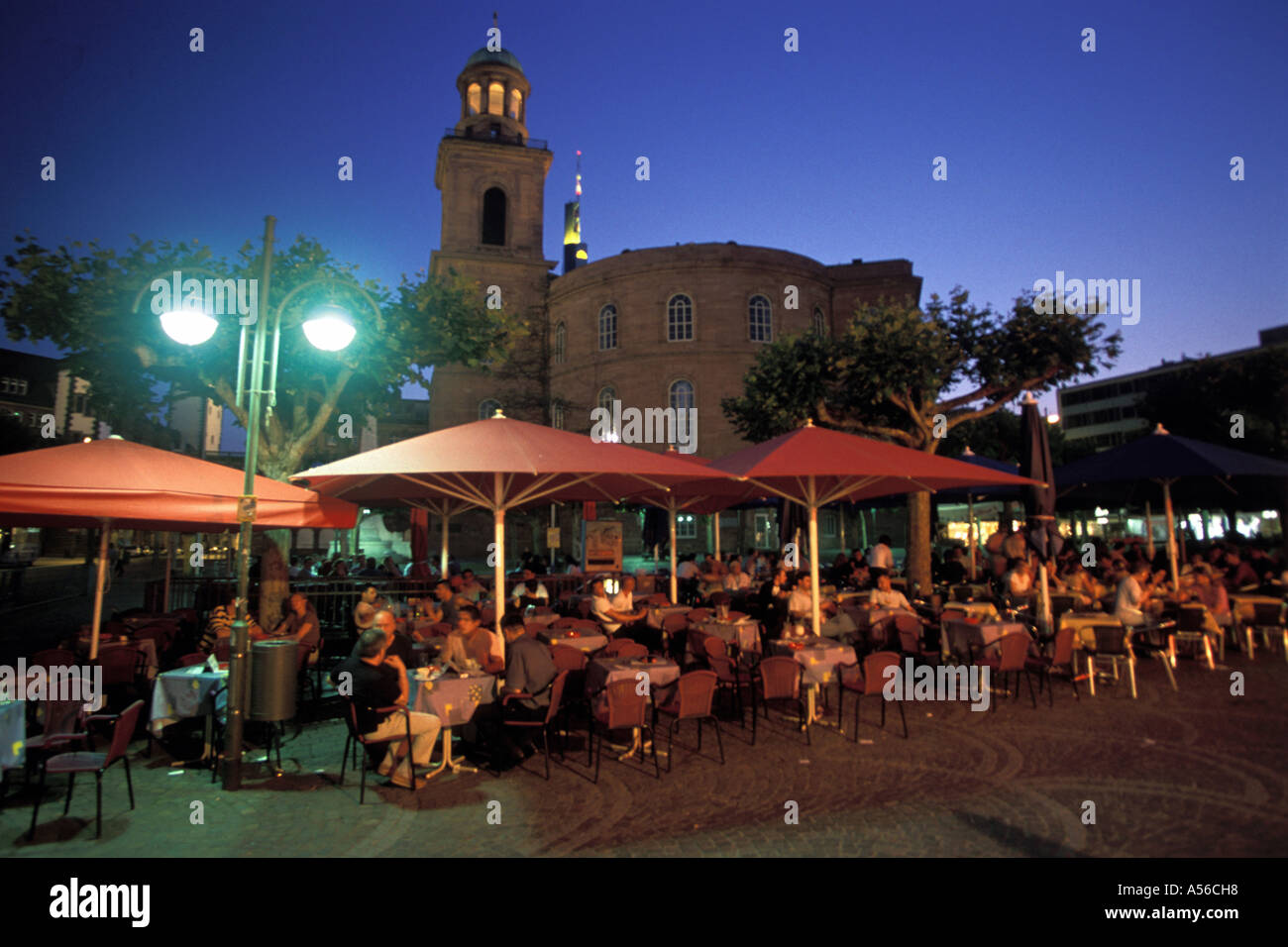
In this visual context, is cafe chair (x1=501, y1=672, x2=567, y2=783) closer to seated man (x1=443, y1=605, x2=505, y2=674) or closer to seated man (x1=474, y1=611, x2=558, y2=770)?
seated man (x1=474, y1=611, x2=558, y2=770)

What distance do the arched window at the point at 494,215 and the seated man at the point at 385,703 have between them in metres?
35.7

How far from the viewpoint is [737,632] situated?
30.2ft

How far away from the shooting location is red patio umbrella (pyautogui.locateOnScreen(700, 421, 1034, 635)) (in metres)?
7.60

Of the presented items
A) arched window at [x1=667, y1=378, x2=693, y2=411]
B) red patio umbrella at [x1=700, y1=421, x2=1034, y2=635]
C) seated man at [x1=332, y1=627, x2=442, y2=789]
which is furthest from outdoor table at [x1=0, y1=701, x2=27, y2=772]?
arched window at [x1=667, y1=378, x2=693, y2=411]

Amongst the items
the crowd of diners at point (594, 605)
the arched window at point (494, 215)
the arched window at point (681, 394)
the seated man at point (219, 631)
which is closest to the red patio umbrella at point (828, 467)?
the crowd of diners at point (594, 605)

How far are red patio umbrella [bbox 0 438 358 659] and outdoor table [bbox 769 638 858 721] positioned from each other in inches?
226

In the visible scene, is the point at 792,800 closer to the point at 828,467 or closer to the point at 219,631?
the point at 828,467

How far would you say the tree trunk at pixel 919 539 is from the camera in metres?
15.4

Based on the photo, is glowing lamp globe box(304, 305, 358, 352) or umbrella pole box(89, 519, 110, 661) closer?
glowing lamp globe box(304, 305, 358, 352)
